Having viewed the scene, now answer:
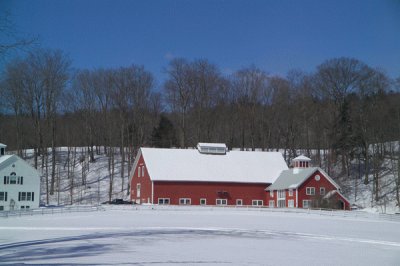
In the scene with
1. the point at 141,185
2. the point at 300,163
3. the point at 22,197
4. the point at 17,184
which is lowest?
the point at 22,197

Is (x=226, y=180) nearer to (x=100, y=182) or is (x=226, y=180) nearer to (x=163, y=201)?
(x=163, y=201)

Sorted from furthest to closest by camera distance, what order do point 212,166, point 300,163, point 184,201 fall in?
1. point 212,166
2. point 300,163
3. point 184,201

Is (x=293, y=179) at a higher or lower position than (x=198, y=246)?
higher

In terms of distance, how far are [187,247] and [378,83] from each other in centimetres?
5012

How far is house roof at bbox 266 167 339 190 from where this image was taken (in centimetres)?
5588

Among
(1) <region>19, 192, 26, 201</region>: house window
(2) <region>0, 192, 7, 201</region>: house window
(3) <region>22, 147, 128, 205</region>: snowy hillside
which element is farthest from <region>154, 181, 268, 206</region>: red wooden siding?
(2) <region>0, 192, 7, 201</region>: house window

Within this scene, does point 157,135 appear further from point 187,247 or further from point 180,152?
point 187,247

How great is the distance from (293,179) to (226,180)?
7.56 m

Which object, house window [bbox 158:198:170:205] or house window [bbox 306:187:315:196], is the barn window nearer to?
house window [bbox 158:198:170:205]

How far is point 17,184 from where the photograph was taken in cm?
5391

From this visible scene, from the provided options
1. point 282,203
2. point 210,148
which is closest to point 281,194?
point 282,203

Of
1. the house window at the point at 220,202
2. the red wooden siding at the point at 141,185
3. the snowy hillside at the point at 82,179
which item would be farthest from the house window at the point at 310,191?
the snowy hillside at the point at 82,179

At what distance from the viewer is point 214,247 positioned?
68.1 feet

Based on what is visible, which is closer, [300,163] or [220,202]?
[220,202]
